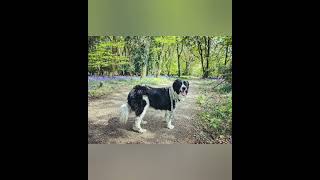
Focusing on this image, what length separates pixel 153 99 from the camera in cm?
333

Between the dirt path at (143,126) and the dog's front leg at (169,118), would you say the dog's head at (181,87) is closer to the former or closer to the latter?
the dirt path at (143,126)

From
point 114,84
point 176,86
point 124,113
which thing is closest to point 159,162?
point 124,113

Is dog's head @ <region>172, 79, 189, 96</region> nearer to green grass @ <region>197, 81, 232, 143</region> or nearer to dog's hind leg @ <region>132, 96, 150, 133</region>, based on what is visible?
green grass @ <region>197, 81, 232, 143</region>

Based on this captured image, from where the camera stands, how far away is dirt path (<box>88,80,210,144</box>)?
330cm

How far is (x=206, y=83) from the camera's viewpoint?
3.33 m

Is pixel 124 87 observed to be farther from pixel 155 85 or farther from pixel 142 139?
pixel 142 139

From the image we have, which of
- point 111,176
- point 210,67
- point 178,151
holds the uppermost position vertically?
point 210,67

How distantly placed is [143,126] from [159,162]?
1.09 ft

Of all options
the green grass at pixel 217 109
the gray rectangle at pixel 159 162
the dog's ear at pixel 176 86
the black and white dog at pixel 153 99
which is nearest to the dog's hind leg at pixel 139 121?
the black and white dog at pixel 153 99

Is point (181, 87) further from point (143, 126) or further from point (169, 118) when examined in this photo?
point (143, 126)

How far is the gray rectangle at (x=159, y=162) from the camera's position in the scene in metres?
3.28

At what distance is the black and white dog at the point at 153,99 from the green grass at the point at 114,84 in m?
0.04
